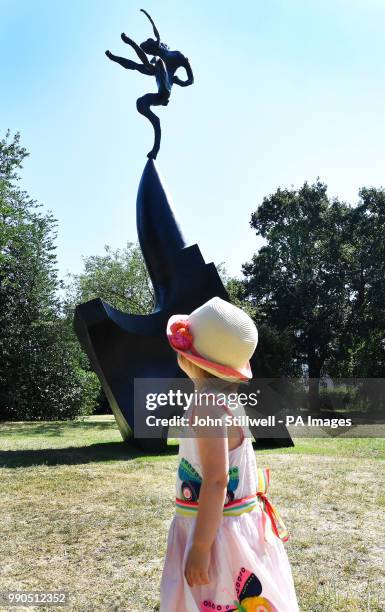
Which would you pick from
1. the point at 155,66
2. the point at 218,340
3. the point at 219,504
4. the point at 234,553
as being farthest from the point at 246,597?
the point at 155,66

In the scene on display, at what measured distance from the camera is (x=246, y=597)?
1698 mm

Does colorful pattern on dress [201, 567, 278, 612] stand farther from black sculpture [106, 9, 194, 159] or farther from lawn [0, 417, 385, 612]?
black sculpture [106, 9, 194, 159]

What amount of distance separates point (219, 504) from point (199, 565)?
192 mm

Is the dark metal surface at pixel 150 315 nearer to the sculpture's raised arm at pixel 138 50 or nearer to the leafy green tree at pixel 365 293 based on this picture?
the sculpture's raised arm at pixel 138 50

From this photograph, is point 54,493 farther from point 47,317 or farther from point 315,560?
point 47,317

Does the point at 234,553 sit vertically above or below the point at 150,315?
below

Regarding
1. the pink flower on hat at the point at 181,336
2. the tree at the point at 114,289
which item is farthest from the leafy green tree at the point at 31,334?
the pink flower on hat at the point at 181,336

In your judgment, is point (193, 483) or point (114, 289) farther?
point (114, 289)

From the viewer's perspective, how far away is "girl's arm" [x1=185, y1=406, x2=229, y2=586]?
5.35ft

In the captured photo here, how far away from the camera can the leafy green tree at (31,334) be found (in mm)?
17141

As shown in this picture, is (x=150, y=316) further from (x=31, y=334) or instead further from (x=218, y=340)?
(x=31, y=334)

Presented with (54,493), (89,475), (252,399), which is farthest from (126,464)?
(252,399)

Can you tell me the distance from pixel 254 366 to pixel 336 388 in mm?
16196

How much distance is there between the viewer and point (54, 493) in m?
4.98
